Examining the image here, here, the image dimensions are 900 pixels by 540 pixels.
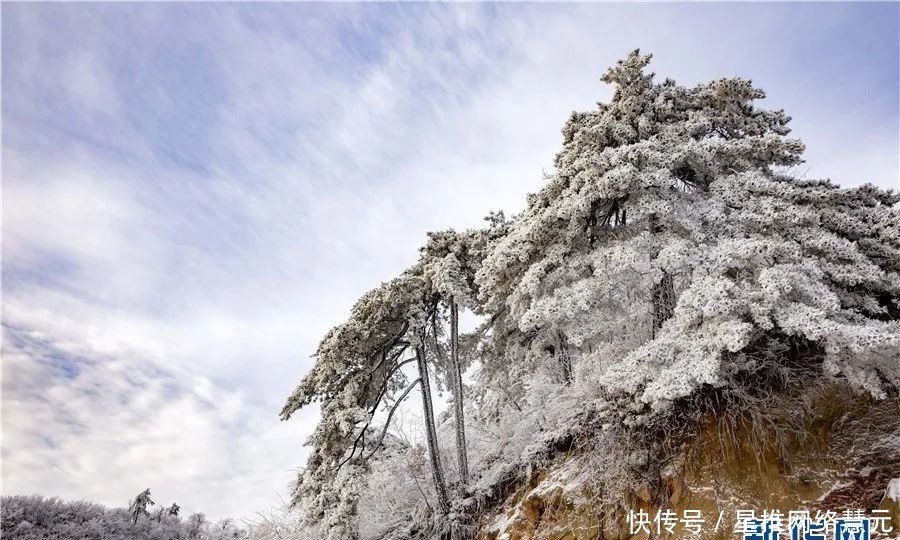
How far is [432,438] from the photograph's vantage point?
35.6 ft

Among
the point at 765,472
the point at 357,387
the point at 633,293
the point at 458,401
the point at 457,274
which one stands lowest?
the point at 765,472

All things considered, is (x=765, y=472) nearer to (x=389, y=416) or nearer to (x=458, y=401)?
(x=458, y=401)

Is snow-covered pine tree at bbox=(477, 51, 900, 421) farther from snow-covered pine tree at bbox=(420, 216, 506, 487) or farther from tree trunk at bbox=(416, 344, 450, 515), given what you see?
tree trunk at bbox=(416, 344, 450, 515)

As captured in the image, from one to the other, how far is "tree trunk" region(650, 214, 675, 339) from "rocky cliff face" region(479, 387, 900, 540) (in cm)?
167

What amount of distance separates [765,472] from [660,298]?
9.41 ft

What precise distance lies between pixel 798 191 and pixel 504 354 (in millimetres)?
6690

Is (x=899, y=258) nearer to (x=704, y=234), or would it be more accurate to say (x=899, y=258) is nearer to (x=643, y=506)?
(x=704, y=234)

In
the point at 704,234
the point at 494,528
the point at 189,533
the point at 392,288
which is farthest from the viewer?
the point at 189,533

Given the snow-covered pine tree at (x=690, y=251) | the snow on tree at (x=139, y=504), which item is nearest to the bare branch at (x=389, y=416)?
the snow-covered pine tree at (x=690, y=251)

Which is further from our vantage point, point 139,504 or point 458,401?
point 139,504

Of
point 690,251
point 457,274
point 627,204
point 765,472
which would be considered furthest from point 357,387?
point 765,472

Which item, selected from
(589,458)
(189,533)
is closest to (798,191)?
(589,458)

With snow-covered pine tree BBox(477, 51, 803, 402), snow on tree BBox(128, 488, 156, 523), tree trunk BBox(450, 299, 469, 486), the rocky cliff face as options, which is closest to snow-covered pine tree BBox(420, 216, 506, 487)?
tree trunk BBox(450, 299, 469, 486)

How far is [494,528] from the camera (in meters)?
9.29
